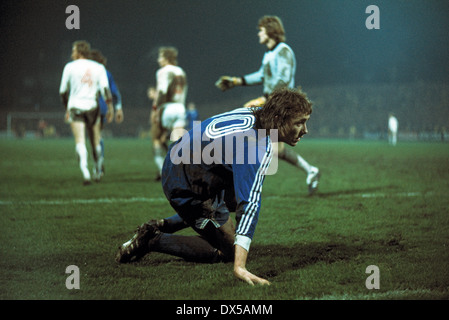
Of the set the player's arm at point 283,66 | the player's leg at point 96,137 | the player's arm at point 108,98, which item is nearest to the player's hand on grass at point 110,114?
the player's arm at point 108,98

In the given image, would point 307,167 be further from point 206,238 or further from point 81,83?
point 81,83

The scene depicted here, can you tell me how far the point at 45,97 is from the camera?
60.7 meters

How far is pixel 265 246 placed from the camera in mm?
4195

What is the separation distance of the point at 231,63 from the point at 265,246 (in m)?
55.8

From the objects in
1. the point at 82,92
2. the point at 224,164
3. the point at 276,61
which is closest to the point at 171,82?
the point at 82,92

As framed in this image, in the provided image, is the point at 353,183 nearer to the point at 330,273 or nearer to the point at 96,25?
the point at 330,273

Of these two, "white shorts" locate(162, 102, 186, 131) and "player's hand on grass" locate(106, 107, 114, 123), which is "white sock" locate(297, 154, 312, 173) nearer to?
"white shorts" locate(162, 102, 186, 131)

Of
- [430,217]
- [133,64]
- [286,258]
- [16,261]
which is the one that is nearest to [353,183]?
[430,217]

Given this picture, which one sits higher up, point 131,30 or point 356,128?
point 131,30

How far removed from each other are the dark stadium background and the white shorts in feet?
113

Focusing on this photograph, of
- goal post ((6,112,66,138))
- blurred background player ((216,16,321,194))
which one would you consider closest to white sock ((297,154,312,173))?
blurred background player ((216,16,321,194))

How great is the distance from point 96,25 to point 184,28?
956 cm

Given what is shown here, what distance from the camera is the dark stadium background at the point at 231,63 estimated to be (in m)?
45.6
